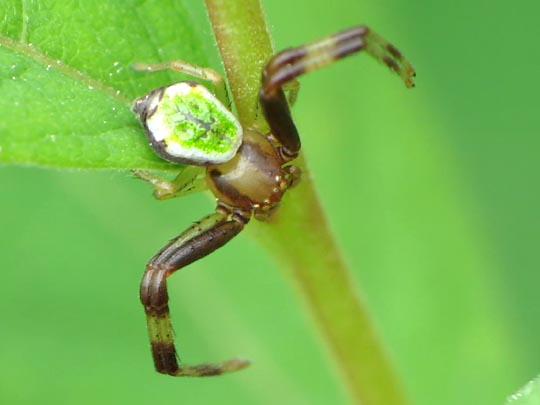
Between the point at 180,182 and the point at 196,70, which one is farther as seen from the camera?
the point at 180,182

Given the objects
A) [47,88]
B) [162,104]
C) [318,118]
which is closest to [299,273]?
[162,104]

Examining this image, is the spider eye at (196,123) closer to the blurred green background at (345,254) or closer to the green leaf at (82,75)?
the green leaf at (82,75)

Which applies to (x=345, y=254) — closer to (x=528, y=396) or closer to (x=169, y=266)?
(x=169, y=266)

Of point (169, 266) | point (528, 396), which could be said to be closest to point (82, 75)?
point (169, 266)

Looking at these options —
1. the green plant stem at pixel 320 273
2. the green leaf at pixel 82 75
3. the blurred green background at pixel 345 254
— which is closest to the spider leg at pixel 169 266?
the green plant stem at pixel 320 273

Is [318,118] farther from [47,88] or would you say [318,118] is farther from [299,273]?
[47,88]

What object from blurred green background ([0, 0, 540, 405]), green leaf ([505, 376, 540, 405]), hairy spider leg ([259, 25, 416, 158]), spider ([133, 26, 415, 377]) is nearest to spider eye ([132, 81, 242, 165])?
spider ([133, 26, 415, 377])
